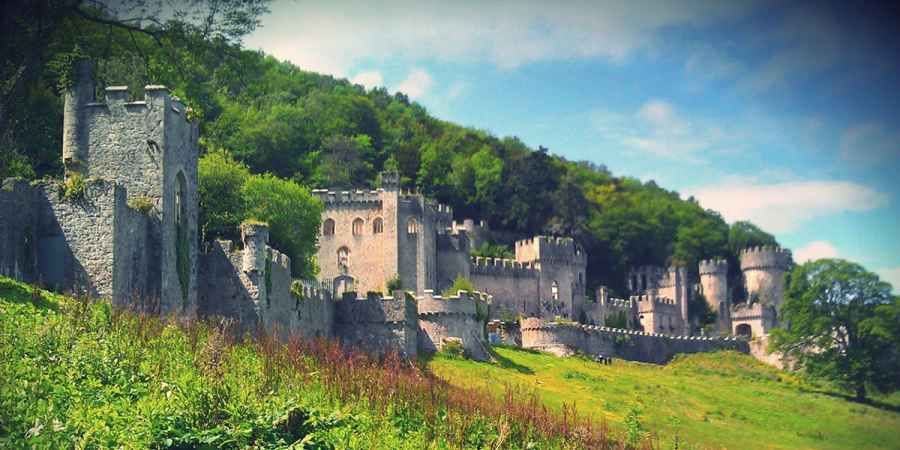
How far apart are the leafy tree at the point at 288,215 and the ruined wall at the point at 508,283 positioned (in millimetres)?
18338

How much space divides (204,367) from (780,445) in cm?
2878

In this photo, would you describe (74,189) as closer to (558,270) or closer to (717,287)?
(558,270)

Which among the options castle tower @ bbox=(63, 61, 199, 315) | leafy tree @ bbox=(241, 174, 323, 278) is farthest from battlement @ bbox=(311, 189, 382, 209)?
castle tower @ bbox=(63, 61, 199, 315)

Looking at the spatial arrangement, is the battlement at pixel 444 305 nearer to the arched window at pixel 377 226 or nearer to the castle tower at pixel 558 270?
the arched window at pixel 377 226

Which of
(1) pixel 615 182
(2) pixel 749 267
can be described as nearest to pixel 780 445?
(2) pixel 749 267

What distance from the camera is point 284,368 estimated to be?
29766 mm

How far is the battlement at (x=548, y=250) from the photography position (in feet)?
289

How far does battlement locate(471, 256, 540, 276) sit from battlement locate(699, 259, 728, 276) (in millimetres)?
20271

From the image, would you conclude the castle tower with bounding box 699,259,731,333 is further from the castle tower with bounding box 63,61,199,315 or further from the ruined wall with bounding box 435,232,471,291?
the castle tower with bounding box 63,61,199,315

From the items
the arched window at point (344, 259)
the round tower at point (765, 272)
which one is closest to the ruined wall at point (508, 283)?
the arched window at point (344, 259)

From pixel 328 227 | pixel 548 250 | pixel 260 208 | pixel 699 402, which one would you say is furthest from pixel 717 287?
pixel 260 208

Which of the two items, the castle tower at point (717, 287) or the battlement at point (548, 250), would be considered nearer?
the battlement at point (548, 250)

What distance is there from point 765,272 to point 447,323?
55474 millimetres

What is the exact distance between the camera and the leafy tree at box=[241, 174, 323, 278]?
57.9 metres
